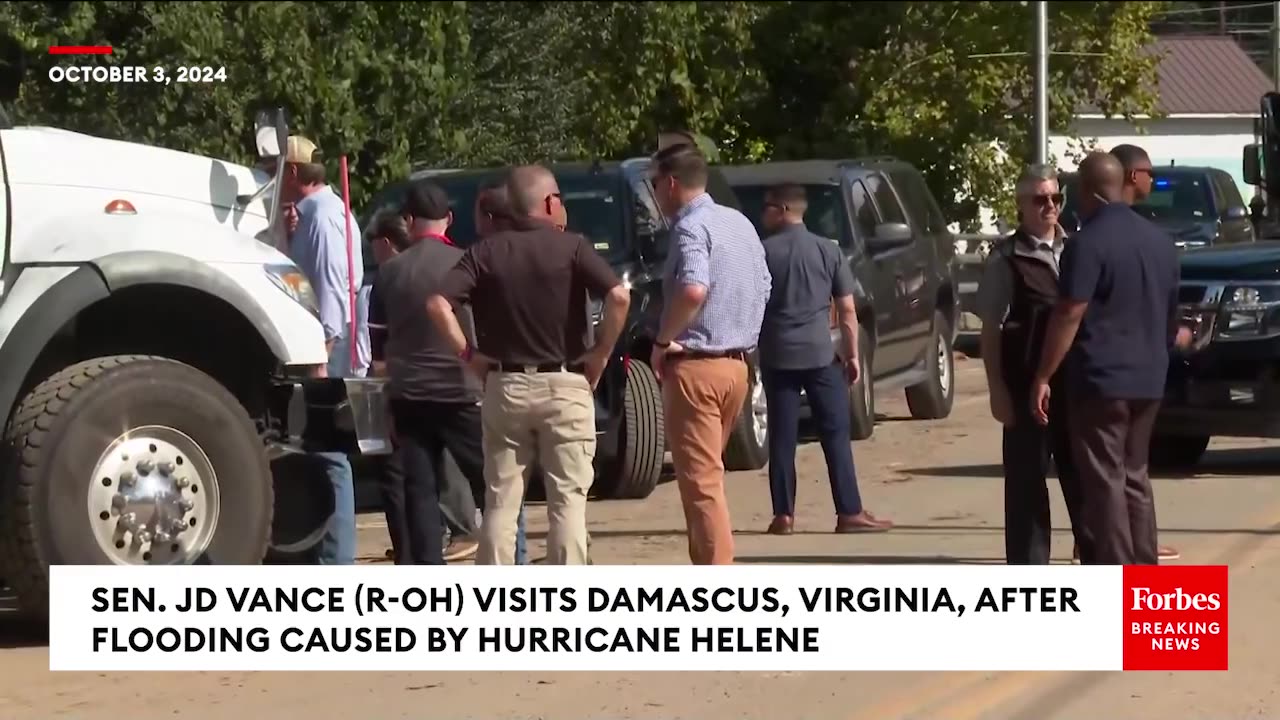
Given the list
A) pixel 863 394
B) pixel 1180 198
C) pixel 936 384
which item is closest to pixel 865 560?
pixel 863 394

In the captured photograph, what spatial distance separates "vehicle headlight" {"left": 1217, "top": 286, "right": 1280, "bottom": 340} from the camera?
556 inches

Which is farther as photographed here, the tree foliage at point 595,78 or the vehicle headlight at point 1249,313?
the tree foliage at point 595,78

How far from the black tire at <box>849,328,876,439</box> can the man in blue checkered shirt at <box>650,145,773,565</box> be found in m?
6.40

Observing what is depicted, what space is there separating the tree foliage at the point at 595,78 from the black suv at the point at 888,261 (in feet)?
13.2

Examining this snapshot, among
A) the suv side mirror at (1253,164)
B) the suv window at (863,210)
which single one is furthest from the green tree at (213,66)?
the suv side mirror at (1253,164)

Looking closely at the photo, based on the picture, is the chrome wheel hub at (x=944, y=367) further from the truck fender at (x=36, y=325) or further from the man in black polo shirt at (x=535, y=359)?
the truck fender at (x=36, y=325)

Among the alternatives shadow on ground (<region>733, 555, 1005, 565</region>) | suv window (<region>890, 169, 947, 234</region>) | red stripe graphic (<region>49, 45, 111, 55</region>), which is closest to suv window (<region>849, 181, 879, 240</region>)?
suv window (<region>890, 169, 947, 234</region>)

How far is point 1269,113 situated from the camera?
2573 centimetres

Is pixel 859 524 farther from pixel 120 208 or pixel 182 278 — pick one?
pixel 120 208

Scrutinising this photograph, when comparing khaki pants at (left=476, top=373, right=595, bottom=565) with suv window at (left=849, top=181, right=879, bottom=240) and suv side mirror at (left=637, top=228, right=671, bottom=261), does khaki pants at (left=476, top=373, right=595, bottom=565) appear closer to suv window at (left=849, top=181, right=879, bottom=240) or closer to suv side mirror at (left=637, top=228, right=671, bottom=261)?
suv side mirror at (left=637, top=228, right=671, bottom=261)

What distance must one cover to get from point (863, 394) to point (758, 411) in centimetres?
127

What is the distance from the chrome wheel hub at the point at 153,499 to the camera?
8977 mm
